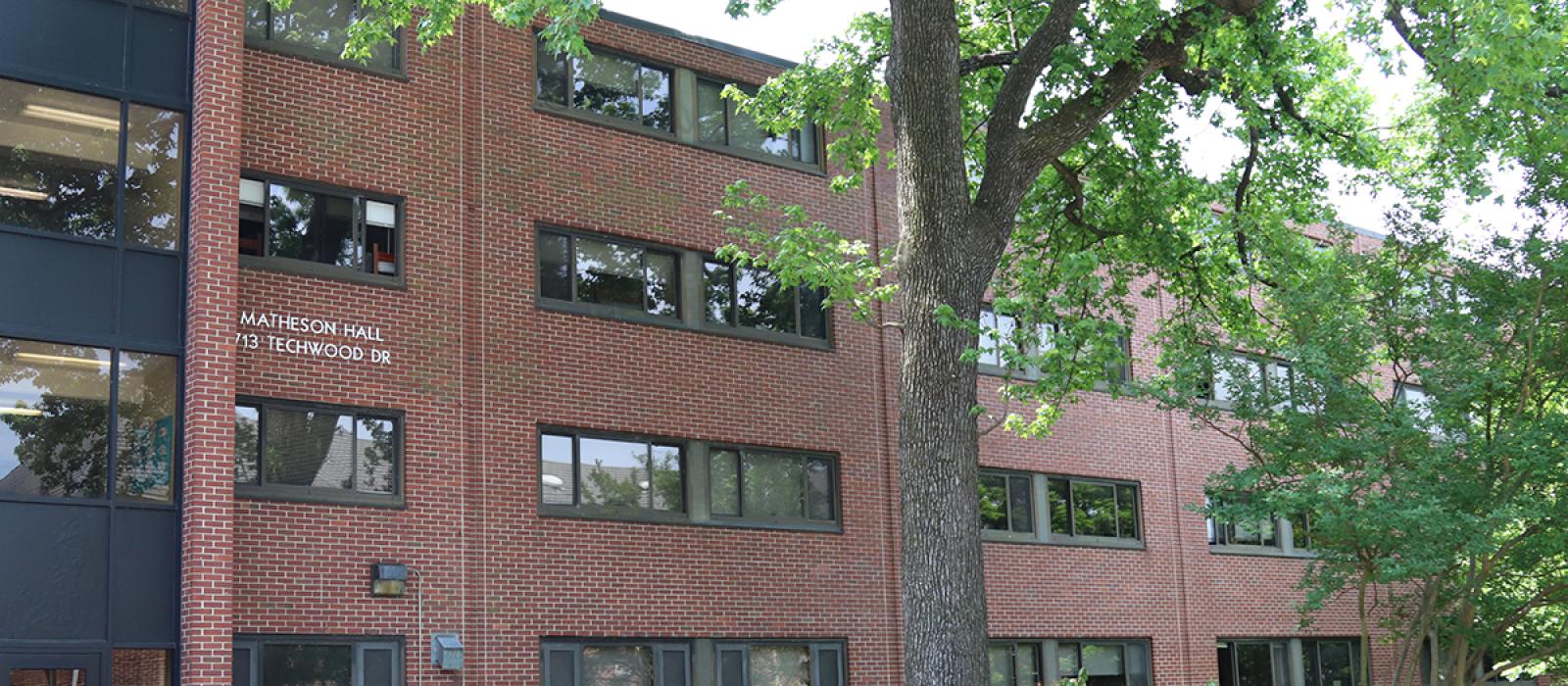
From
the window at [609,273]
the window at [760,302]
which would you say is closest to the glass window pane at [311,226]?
the window at [609,273]

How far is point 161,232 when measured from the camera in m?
16.1

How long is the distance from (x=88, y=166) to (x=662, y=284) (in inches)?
284

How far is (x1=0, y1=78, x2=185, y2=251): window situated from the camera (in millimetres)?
15344

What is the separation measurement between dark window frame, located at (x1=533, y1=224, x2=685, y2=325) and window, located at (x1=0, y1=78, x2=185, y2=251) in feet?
14.4

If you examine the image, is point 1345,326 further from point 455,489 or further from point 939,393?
point 455,489

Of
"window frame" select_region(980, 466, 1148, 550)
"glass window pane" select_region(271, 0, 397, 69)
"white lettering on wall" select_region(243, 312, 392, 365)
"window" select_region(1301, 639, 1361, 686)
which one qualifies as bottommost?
"window" select_region(1301, 639, 1361, 686)

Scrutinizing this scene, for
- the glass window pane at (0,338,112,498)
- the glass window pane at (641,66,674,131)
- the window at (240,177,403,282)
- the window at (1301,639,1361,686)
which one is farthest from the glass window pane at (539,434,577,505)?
the window at (1301,639,1361,686)

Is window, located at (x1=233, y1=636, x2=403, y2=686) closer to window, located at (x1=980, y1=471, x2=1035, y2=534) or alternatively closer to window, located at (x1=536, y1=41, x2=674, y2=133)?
window, located at (x1=536, y1=41, x2=674, y2=133)

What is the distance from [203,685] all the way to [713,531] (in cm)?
686

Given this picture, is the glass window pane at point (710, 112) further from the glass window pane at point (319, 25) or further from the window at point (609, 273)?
the glass window pane at point (319, 25)

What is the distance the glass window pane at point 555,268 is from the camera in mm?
19141

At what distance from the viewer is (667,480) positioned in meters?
19.8

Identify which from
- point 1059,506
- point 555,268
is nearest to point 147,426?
point 555,268

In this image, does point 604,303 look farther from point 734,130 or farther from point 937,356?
point 937,356
